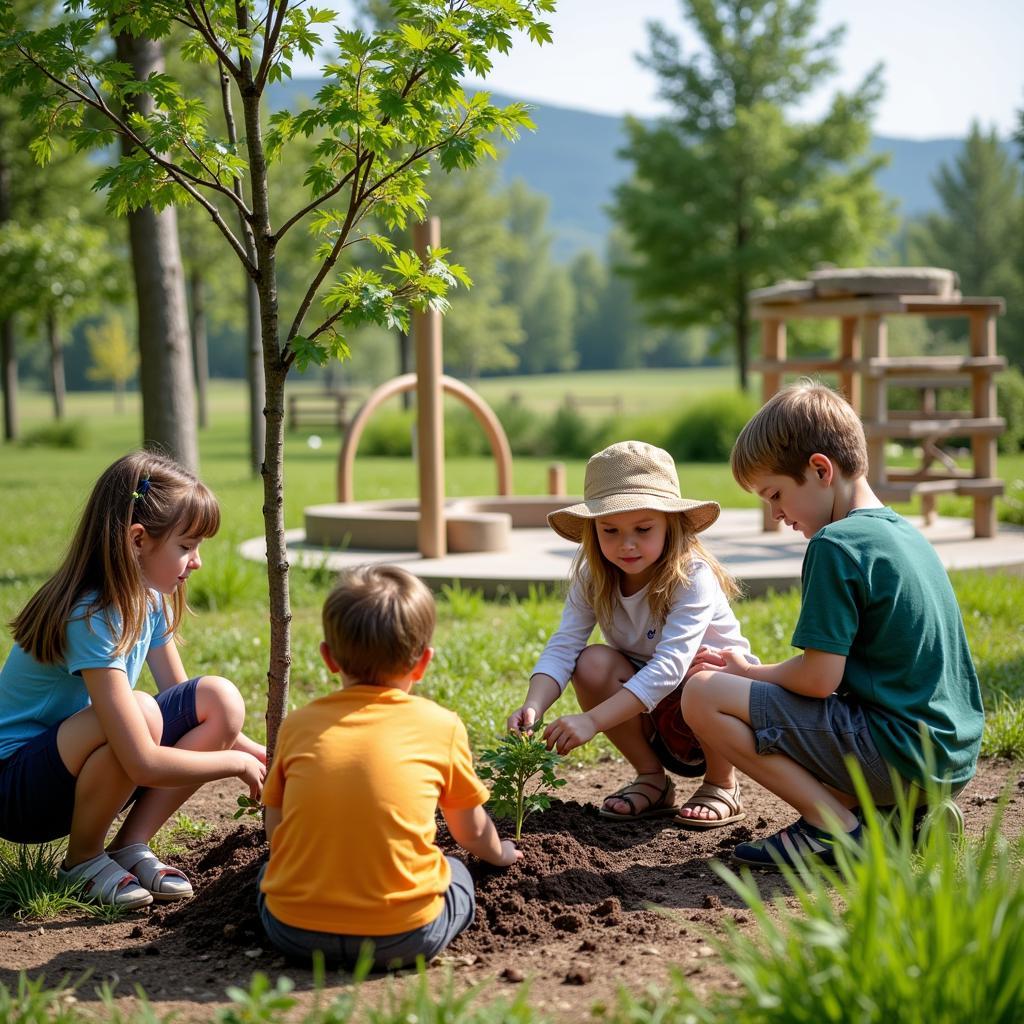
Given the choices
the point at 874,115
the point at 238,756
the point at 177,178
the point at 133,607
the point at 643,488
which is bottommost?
the point at 238,756

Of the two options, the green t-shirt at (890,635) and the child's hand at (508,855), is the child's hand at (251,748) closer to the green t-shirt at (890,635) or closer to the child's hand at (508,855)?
the child's hand at (508,855)

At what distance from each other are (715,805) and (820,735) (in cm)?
64

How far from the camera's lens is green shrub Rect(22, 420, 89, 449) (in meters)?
25.6

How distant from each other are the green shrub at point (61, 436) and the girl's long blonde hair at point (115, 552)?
2394 centimetres

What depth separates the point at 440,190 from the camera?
37031 millimetres

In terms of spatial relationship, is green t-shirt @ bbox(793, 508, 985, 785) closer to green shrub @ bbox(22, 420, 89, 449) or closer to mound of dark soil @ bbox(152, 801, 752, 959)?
mound of dark soil @ bbox(152, 801, 752, 959)

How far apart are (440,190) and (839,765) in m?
35.7

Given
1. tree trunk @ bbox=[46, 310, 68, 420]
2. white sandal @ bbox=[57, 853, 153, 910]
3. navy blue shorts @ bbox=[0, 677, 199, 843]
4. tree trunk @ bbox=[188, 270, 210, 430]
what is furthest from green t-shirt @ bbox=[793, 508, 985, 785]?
tree trunk @ bbox=[188, 270, 210, 430]

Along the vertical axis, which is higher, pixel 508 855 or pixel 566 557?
pixel 566 557

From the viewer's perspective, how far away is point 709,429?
20469 mm

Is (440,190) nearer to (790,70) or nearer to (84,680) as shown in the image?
(790,70)

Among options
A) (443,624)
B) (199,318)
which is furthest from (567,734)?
(199,318)

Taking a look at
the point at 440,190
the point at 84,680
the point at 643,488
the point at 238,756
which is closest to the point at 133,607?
the point at 84,680

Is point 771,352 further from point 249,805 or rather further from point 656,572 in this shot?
point 249,805
